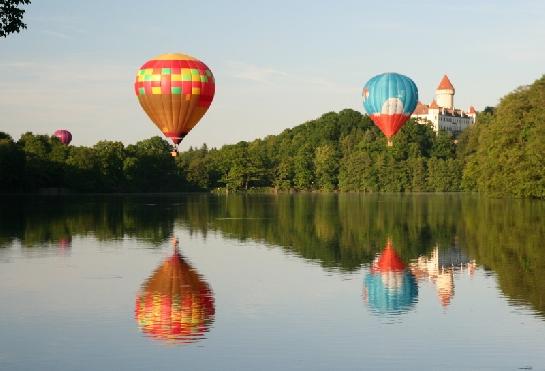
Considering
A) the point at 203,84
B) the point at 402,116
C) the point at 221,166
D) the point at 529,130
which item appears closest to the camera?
the point at 203,84

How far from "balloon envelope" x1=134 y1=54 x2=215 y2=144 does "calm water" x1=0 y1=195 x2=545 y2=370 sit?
3256 centimetres

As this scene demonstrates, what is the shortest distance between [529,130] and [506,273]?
5421 cm

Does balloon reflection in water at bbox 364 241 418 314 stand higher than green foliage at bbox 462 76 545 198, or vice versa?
green foliage at bbox 462 76 545 198

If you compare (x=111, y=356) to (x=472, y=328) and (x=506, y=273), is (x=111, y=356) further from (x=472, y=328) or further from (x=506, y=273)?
(x=506, y=273)

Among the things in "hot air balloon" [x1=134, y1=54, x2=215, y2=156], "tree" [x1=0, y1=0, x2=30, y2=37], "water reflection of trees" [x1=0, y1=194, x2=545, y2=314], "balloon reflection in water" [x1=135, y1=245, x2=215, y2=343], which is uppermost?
"hot air balloon" [x1=134, y1=54, x2=215, y2=156]

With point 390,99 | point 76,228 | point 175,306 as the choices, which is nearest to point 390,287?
point 175,306

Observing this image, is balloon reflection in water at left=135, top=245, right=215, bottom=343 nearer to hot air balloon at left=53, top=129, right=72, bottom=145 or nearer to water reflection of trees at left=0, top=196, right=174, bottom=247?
water reflection of trees at left=0, top=196, right=174, bottom=247

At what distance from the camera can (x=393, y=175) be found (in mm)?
143500

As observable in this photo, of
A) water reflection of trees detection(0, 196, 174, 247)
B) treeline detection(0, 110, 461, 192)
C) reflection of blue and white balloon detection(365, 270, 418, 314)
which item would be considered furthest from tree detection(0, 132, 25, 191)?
reflection of blue and white balloon detection(365, 270, 418, 314)

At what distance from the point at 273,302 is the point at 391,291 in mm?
2936

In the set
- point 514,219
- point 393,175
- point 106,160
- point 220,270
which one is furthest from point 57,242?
point 393,175

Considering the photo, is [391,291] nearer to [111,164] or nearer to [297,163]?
[111,164]

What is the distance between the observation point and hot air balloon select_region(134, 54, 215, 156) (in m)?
66.9

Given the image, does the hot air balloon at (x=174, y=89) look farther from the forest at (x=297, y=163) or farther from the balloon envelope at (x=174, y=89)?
the forest at (x=297, y=163)
